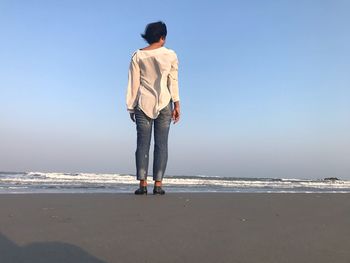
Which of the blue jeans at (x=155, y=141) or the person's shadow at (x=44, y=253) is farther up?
the blue jeans at (x=155, y=141)

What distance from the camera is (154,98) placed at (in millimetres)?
4910

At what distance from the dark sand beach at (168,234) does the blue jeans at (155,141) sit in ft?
5.01

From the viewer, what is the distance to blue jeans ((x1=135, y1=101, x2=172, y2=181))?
16.0 feet

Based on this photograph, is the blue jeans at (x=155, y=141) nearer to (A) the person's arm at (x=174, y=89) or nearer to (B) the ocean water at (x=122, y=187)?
(A) the person's arm at (x=174, y=89)

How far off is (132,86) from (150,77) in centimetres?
23

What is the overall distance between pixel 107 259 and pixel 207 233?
2.34 feet

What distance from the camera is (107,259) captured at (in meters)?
1.64

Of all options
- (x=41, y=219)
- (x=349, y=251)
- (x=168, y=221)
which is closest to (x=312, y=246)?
(x=349, y=251)

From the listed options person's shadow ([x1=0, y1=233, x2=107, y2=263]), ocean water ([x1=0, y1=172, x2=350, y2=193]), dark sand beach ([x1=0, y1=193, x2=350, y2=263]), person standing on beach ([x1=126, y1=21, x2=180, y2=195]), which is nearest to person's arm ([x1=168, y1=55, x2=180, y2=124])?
person standing on beach ([x1=126, y1=21, x2=180, y2=195])

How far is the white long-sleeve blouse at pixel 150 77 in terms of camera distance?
16.1ft

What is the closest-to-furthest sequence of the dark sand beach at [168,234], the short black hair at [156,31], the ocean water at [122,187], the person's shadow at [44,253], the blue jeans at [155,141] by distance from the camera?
the person's shadow at [44,253] → the dark sand beach at [168,234] → the blue jeans at [155,141] → the short black hair at [156,31] → the ocean water at [122,187]

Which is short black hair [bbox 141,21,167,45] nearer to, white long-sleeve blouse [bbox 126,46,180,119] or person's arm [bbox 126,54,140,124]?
white long-sleeve blouse [bbox 126,46,180,119]

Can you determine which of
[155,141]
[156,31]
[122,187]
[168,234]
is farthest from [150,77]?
[122,187]

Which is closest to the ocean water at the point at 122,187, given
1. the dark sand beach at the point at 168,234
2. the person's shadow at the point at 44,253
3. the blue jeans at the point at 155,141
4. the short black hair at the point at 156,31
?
the blue jeans at the point at 155,141
